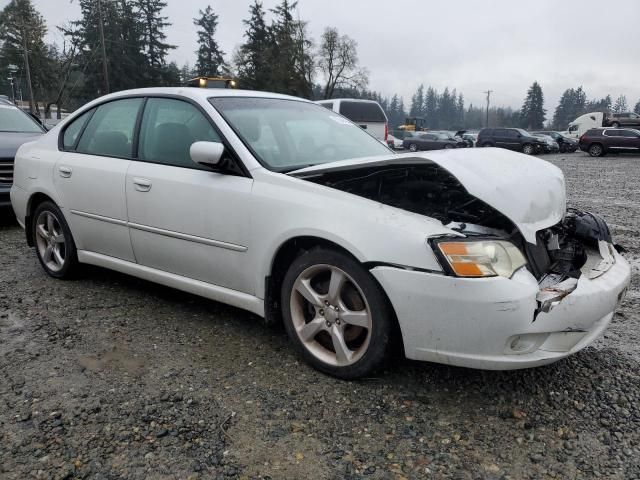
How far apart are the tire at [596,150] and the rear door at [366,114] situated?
14493 mm

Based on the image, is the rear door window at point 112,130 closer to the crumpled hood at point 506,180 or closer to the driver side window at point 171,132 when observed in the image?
the driver side window at point 171,132

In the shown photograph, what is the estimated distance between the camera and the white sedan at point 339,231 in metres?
2.28

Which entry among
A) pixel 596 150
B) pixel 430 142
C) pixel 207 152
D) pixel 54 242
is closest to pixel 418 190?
pixel 207 152

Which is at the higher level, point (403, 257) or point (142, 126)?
point (142, 126)

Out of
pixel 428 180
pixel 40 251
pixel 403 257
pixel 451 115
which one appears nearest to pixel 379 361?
pixel 403 257

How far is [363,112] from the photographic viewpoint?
54.5 feet

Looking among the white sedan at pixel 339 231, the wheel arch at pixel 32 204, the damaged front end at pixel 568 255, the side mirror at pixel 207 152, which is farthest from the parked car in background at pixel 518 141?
the side mirror at pixel 207 152

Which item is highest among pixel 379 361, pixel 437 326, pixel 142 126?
pixel 142 126

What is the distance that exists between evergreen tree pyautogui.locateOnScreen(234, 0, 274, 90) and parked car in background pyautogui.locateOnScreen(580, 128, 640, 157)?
32724mm

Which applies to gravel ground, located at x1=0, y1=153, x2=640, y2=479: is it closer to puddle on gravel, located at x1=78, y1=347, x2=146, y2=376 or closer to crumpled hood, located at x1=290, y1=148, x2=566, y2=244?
puddle on gravel, located at x1=78, y1=347, x2=146, y2=376

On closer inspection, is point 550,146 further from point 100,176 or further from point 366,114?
point 100,176

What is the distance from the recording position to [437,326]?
2.31 m

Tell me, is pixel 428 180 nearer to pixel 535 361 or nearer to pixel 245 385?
pixel 535 361

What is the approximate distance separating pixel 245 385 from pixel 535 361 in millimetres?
1409
